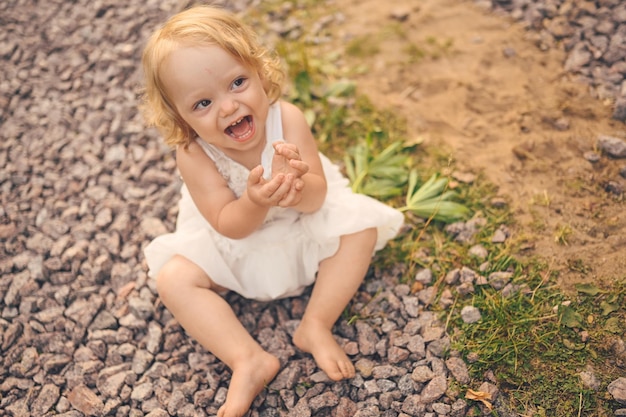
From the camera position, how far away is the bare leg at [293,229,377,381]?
2.19 metres

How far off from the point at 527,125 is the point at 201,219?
169cm

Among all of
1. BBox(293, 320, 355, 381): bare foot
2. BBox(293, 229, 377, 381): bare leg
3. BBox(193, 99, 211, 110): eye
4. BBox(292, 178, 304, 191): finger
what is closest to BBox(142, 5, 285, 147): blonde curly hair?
BBox(193, 99, 211, 110): eye

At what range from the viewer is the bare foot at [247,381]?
2049 mm

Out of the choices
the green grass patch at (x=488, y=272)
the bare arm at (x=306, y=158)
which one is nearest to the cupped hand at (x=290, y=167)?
the bare arm at (x=306, y=158)

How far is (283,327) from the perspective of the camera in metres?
2.38

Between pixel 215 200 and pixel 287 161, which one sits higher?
pixel 287 161

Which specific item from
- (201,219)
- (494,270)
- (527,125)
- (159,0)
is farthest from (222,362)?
(159,0)

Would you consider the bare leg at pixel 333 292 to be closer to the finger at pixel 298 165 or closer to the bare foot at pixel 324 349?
the bare foot at pixel 324 349

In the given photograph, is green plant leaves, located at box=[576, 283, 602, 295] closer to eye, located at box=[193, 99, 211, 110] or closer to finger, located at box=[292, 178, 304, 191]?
finger, located at box=[292, 178, 304, 191]

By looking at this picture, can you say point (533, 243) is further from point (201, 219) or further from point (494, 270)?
point (201, 219)

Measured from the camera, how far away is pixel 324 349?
85.0 inches

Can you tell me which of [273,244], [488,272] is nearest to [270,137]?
[273,244]

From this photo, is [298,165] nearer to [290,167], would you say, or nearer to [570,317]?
[290,167]

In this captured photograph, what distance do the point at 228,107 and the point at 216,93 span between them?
0.22 ft
